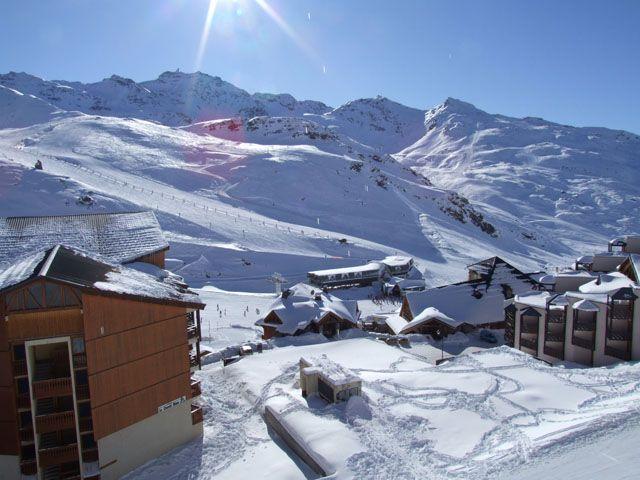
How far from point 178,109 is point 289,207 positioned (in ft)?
478

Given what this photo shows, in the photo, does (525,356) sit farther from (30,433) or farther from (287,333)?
(30,433)

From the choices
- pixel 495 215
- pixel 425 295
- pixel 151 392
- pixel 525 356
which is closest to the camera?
pixel 151 392

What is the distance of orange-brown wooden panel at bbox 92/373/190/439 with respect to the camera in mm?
12242

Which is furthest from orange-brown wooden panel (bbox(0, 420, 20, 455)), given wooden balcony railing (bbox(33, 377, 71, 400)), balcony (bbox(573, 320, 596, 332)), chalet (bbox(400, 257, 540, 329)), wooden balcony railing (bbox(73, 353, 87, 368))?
chalet (bbox(400, 257, 540, 329))

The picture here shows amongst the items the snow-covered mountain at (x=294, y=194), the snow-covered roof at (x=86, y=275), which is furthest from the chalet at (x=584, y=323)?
the snow-covered mountain at (x=294, y=194)

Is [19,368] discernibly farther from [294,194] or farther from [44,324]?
[294,194]

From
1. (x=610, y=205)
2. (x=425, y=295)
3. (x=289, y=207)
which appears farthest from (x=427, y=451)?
(x=610, y=205)

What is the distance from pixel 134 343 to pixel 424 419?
9.21 meters

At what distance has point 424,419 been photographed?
14.0m

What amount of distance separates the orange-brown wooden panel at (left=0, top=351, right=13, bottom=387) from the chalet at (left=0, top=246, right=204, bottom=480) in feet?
0.09

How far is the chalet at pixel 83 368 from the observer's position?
1157 cm

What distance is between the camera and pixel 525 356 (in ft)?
65.2

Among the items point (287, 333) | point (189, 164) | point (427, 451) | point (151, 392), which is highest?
point (189, 164)

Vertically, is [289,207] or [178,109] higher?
[178,109]
